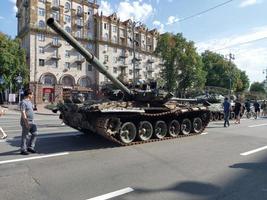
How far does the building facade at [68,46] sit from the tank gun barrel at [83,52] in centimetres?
3794

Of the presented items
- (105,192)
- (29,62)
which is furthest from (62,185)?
(29,62)

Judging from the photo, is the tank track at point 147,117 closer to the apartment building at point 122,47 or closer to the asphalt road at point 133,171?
the asphalt road at point 133,171

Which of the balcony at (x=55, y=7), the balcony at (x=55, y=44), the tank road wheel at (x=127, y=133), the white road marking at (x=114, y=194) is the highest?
the balcony at (x=55, y=7)

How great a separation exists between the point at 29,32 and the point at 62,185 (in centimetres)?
5390

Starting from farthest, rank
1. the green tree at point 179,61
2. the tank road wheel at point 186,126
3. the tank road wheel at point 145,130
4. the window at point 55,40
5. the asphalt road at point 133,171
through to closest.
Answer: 1. the window at point 55,40
2. the green tree at point 179,61
3. the tank road wheel at point 186,126
4. the tank road wheel at point 145,130
5. the asphalt road at point 133,171

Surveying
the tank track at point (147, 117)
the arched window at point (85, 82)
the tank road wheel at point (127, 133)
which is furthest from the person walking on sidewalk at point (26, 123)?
the arched window at point (85, 82)

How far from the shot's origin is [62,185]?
6.06m

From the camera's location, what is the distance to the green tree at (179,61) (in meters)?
56.5

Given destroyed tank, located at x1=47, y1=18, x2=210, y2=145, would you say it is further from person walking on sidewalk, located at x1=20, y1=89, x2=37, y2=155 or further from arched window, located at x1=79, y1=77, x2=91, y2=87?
arched window, located at x1=79, y1=77, x2=91, y2=87

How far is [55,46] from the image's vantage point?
58469 mm

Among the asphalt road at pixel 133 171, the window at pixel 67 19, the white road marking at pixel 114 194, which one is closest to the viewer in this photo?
the white road marking at pixel 114 194

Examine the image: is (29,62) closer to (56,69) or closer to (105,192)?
(56,69)

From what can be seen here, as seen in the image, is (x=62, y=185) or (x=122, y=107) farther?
(x=122, y=107)

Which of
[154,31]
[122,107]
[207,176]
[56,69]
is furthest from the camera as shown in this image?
[154,31]
